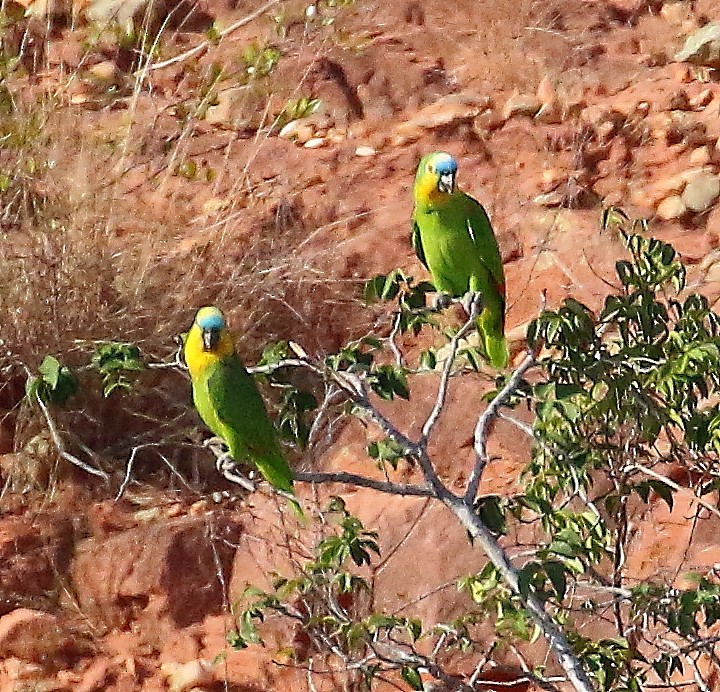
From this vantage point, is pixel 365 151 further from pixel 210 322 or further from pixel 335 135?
pixel 210 322

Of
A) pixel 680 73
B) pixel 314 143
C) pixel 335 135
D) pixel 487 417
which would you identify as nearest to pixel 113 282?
pixel 314 143

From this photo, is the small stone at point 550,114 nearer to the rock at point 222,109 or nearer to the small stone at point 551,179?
the small stone at point 551,179

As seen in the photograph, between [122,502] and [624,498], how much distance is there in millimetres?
2091

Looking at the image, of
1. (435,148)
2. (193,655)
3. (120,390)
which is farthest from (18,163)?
(435,148)

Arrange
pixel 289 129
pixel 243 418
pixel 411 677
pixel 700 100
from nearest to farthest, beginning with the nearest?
pixel 411 677 → pixel 243 418 → pixel 700 100 → pixel 289 129

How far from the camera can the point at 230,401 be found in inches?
101

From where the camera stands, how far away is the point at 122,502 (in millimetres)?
4008

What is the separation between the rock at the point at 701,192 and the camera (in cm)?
472

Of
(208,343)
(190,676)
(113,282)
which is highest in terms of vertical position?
(208,343)

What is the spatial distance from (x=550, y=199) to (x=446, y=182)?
197 centimetres

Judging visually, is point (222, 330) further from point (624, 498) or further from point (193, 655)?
point (193, 655)

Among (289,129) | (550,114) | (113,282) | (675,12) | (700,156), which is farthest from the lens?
(675,12)

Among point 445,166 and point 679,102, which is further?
point 679,102

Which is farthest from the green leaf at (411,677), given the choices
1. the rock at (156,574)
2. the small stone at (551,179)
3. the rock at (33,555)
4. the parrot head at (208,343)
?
the small stone at (551,179)
